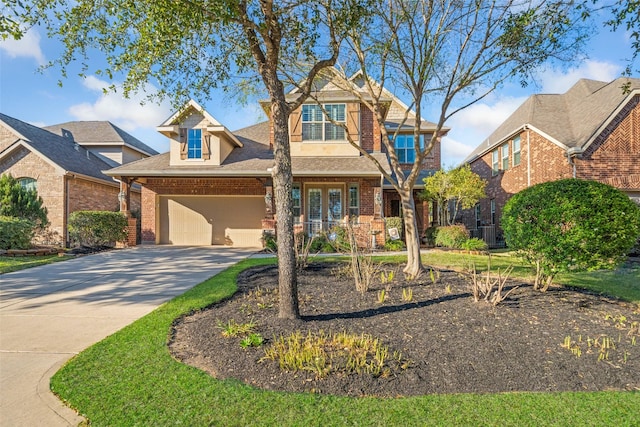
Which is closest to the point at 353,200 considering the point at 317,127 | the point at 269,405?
the point at 317,127

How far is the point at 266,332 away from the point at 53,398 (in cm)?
207

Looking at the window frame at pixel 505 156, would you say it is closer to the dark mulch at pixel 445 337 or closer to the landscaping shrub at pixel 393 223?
the landscaping shrub at pixel 393 223

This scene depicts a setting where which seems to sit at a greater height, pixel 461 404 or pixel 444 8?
pixel 444 8

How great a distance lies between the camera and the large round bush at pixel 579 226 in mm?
5508

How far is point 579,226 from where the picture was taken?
18.1ft

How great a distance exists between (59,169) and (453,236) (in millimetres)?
17881

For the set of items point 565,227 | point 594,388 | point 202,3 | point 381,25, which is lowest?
point 594,388

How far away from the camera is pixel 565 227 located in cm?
572

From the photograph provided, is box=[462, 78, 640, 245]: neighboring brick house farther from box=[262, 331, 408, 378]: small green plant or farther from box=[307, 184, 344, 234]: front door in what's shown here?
box=[262, 331, 408, 378]: small green plant

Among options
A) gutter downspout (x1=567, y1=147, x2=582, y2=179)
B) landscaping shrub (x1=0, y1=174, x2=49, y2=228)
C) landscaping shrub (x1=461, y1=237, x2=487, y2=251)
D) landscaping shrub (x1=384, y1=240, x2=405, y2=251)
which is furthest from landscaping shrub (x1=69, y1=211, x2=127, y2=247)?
gutter downspout (x1=567, y1=147, x2=582, y2=179)

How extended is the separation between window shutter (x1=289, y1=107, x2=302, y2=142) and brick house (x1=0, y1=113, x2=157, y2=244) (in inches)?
414

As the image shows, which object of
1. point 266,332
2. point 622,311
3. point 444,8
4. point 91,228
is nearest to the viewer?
point 266,332

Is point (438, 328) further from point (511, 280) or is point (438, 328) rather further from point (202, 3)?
point (202, 3)

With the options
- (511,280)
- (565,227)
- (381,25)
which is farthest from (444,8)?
(511,280)
